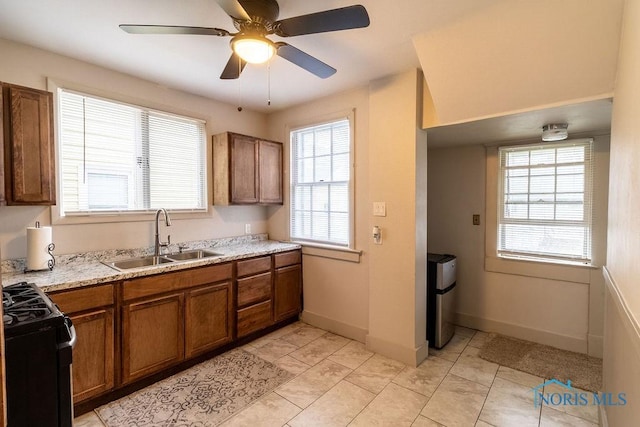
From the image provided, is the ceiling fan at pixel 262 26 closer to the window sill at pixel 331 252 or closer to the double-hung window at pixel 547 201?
the window sill at pixel 331 252

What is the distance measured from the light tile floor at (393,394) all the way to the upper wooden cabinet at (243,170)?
5.19 feet

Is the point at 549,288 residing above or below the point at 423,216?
below

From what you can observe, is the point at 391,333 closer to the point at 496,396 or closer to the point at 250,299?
the point at 496,396

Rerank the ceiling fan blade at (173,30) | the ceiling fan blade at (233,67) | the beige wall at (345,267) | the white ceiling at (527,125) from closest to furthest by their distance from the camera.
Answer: the ceiling fan blade at (173,30), the ceiling fan blade at (233,67), the white ceiling at (527,125), the beige wall at (345,267)

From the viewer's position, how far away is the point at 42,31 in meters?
2.09

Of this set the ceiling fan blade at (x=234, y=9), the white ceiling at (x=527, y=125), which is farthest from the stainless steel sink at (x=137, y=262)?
the white ceiling at (x=527, y=125)

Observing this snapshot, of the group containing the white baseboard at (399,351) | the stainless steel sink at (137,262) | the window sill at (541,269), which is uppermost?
the stainless steel sink at (137,262)

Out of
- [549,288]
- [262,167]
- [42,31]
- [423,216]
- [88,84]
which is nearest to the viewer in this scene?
[42,31]

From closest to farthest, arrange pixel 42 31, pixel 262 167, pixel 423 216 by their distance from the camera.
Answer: pixel 42 31, pixel 423 216, pixel 262 167

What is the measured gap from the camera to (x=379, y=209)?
291cm

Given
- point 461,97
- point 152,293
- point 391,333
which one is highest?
point 461,97

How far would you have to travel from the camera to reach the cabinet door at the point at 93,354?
6.56 feet

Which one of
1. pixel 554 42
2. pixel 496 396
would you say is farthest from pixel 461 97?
pixel 496 396

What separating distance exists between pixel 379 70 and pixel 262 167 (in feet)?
5.46
